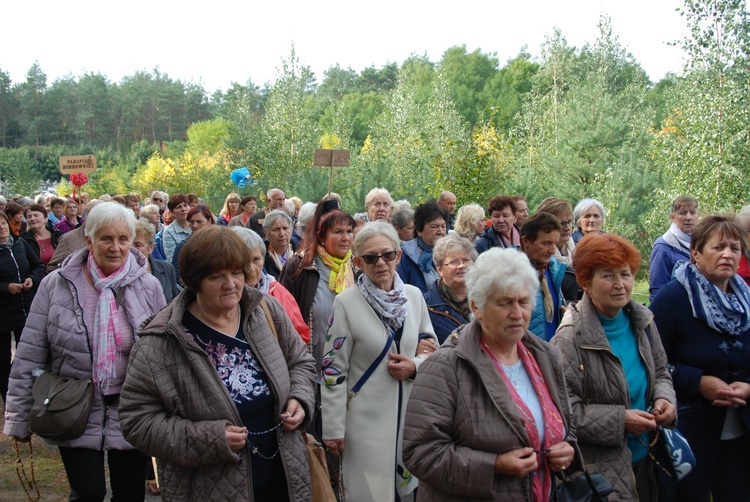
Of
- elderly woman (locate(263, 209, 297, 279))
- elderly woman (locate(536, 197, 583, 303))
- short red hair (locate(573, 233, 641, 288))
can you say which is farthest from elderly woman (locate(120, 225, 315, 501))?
elderly woman (locate(263, 209, 297, 279))

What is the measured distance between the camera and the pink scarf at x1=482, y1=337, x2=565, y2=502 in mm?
2660

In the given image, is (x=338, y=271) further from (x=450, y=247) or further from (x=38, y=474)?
(x=38, y=474)

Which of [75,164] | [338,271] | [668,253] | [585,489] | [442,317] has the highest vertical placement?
[75,164]

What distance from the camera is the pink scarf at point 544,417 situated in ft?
8.73

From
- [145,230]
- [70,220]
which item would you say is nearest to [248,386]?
[145,230]

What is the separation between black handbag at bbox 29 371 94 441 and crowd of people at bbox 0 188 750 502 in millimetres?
85

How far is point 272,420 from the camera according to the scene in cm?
299

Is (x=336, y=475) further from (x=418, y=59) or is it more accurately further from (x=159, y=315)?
(x=418, y=59)

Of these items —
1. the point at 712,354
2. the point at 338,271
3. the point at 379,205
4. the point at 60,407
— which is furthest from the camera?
the point at 379,205

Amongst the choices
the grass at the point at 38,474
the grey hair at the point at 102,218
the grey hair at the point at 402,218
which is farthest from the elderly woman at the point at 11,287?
the grey hair at the point at 402,218

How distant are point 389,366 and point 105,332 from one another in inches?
63.3

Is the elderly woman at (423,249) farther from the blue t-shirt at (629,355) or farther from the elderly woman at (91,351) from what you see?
the elderly woman at (91,351)

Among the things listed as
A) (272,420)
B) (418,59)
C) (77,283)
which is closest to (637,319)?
(272,420)

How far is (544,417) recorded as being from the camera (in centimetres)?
272
